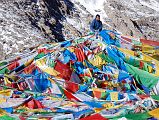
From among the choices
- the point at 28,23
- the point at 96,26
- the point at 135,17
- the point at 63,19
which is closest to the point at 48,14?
the point at 63,19

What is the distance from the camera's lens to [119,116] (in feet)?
33.5

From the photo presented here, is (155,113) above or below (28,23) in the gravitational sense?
below

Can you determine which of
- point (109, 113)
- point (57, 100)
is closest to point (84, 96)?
point (57, 100)

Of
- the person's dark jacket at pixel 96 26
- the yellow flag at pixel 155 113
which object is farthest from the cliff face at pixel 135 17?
the yellow flag at pixel 155 113

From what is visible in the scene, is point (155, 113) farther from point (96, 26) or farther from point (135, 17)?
point (135, 17)

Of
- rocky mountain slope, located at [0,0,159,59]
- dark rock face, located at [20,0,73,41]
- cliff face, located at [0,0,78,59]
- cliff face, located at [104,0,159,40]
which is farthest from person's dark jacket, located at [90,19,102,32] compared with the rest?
cliff face, located at [104,0,159,40]

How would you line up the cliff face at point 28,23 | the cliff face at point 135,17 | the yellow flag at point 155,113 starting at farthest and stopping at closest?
the cliff face at point 135,17, the cliff face at point 28,23, the yellow flag at point 155,113

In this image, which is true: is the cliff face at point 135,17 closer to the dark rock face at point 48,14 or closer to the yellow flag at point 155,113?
the dark rock face at point 48,14

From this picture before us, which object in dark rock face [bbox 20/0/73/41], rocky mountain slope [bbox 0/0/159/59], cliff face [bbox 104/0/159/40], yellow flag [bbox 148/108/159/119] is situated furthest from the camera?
cliff face [bbox 104/0/159/40]

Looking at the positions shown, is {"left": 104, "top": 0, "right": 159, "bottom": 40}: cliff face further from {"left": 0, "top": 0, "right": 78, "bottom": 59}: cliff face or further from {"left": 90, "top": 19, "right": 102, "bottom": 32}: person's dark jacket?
{"left": 90, "top": 19, "right": 102, "bottom": 32}: person's dark jacket

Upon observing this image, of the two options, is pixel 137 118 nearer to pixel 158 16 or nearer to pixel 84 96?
pixel 84 96

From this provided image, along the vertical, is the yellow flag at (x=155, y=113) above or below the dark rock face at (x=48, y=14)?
below

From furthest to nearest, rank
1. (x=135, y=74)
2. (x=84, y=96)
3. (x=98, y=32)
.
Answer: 1. (x=98, y=32)
2. (x=135, y=74)
3. (x=84, y=96)

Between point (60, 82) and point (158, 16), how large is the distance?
1816 cm
